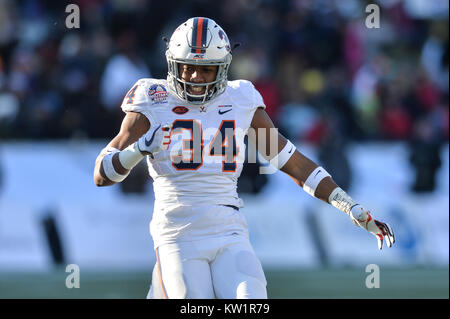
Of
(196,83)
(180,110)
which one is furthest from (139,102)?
(196,83)

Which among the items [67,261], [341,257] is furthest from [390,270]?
[67,261]

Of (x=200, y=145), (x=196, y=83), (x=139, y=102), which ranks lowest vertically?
(x=200, y=145)

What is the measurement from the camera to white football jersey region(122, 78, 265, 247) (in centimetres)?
477

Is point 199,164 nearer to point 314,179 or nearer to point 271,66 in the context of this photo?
point 314,179

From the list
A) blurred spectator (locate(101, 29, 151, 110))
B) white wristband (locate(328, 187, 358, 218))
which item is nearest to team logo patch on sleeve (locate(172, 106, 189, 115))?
white wristband (locate(328, 187, 358, 218))

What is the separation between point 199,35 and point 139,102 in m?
0.51

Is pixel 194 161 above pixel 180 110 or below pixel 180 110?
below

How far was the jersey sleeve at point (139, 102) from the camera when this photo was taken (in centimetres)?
492

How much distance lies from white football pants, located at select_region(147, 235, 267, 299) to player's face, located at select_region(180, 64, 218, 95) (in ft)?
2.81

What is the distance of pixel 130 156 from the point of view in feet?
15.1

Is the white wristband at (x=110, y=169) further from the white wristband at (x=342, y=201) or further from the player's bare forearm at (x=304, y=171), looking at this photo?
the white wristband at (x=342, y=201)

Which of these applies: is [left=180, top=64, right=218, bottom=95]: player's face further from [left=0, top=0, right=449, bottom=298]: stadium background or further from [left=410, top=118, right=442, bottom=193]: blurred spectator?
[left=410, top=118, right=442, bottom=193]: blurred spectator

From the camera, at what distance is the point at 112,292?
8336 millimetres
